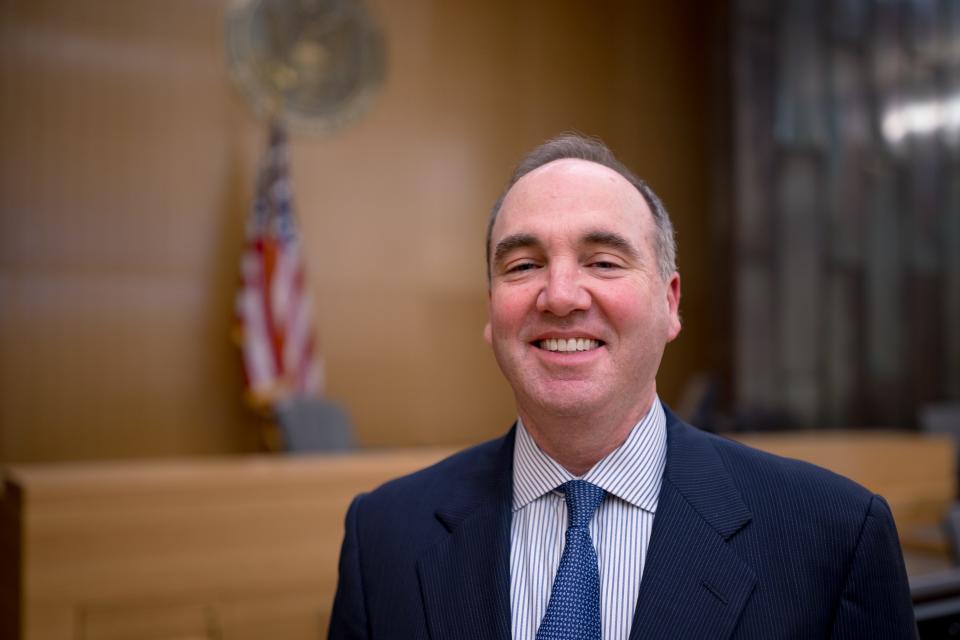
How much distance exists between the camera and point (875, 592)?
1227 millimetres

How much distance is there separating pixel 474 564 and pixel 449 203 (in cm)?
761

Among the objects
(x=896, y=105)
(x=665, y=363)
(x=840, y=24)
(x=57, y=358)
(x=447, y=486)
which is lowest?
(x=665, y=363)

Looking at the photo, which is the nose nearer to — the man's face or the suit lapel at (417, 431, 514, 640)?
the man's face

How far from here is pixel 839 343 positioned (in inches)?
332

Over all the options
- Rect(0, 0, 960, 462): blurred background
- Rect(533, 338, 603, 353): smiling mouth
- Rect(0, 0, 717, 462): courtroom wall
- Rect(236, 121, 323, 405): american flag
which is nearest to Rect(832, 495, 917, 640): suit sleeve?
Rect(533, 338, 603, 353): smiling mouth

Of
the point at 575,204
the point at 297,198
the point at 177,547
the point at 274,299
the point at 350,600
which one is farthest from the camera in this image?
the point at 297,198

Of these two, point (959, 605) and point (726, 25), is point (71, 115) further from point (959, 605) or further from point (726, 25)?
point (959, 605)

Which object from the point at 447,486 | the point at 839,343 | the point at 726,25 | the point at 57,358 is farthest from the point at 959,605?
the point at 726,25

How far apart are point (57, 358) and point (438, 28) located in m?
4.33

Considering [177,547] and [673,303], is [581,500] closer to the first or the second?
[673,303]

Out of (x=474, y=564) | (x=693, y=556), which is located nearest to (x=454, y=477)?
(x=474, y=564)

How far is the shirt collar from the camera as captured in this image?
4.45 feet

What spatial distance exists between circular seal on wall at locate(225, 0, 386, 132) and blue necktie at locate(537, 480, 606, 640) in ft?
23.1

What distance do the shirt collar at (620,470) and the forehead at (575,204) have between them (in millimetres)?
275
